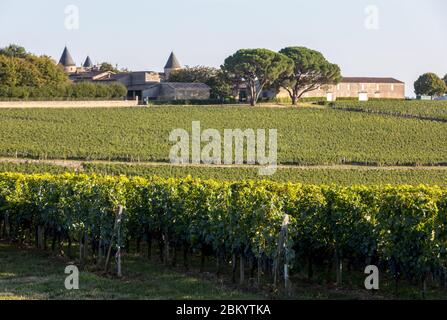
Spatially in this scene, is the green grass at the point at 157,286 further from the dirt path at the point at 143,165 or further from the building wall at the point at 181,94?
the building wall at the point at 181,94

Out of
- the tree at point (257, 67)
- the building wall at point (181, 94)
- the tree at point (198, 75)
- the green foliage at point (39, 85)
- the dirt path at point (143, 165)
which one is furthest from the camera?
the tree at point (198, 75)

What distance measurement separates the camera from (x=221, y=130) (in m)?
68.6

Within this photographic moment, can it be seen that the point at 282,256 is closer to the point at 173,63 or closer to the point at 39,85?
the point at 39,85

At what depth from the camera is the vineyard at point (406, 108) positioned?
82.0 metres

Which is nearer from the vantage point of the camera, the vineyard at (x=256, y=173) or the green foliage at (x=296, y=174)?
the vineyard at (x=256, y=173)

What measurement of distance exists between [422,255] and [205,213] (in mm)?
6040

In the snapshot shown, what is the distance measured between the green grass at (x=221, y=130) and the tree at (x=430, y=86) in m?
53.0

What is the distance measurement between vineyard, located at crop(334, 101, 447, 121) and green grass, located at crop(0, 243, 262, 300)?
212 ft

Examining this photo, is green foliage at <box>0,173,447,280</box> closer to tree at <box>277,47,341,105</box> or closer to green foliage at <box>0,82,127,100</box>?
green foliage at <box>0,82,127,100</box>

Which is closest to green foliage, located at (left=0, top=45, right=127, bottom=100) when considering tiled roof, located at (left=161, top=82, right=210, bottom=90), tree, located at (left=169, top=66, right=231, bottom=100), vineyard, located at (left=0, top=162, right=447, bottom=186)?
tiled roof, located at (left=161, top=82, right=210, bottom=90)

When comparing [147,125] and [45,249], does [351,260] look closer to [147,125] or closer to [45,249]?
[45,249]

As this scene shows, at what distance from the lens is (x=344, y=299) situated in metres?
16.8

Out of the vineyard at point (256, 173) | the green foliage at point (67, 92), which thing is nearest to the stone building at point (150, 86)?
the green foliage at point (67, 92)

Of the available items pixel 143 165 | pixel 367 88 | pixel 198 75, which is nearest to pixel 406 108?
pixel 198 75
